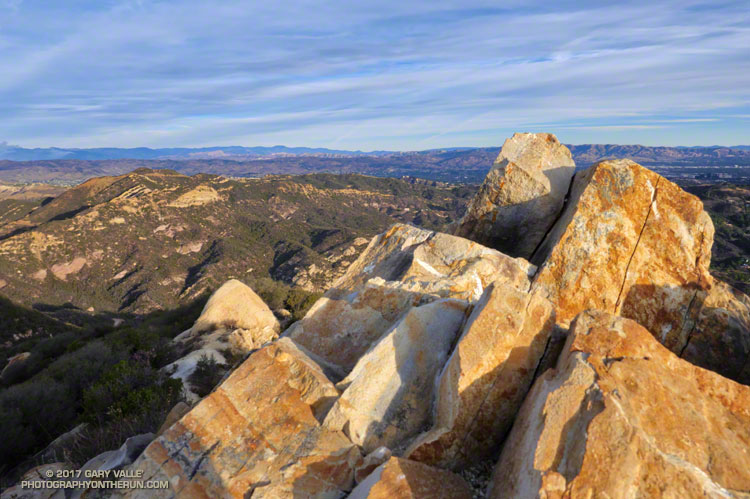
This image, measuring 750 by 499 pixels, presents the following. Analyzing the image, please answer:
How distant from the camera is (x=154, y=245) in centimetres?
11312

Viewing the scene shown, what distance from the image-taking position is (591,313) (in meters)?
6.63

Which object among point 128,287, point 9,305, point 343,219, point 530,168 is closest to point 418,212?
point 343,219

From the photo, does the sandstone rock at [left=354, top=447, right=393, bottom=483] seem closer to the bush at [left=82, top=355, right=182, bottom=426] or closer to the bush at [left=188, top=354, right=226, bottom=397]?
the bush at [left=82, top=355, right=182, bottom=426]

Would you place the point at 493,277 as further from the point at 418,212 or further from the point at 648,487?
the point at 418,212

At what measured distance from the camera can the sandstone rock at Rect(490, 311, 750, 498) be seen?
4.48m

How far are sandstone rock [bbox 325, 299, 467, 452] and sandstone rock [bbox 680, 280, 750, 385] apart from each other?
567 centimetres

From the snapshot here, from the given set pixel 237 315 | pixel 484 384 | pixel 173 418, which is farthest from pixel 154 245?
pixel 484 384

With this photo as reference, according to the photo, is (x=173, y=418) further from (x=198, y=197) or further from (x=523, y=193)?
(x=198, y=197)

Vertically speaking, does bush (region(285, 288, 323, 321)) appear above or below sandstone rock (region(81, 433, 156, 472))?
below

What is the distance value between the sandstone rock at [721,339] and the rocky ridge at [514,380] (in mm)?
32

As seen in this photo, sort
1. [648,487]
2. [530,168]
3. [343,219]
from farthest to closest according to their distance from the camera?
[343,219] < [530,168] < [648,487]

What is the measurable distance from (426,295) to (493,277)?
6.22ft

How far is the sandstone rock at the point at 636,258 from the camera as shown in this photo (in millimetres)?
9039

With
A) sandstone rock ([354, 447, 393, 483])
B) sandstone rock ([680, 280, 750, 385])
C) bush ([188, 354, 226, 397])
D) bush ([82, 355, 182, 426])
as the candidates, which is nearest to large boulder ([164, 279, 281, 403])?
bush ([188, 354, 226, 397])
